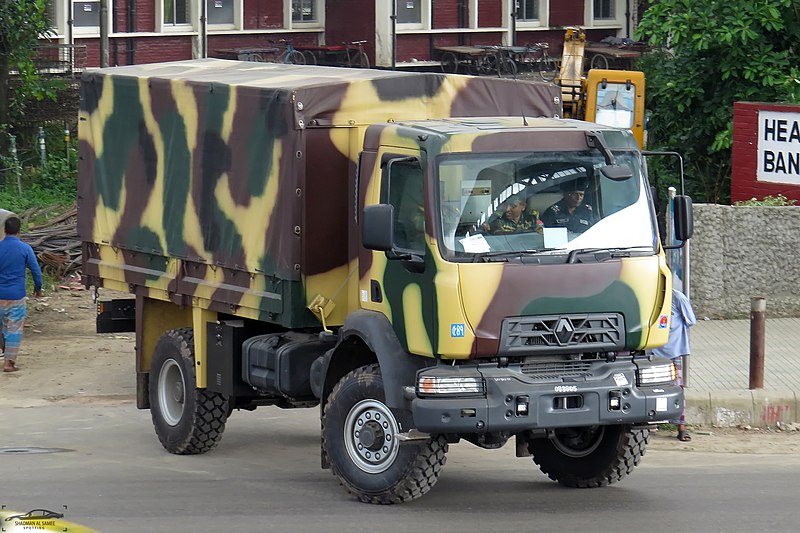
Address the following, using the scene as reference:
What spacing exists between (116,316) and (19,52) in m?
16.2

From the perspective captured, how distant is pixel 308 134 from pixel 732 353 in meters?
6.47

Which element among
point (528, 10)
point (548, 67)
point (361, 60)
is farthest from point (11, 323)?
point (528, 10)

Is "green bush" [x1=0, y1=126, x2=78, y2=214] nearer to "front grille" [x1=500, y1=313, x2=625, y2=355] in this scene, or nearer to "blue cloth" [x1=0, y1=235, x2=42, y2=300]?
"blue cloth" [x1=0, y1=235, x2=42, y2=300]

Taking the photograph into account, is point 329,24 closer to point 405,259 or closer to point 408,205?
point 408,205

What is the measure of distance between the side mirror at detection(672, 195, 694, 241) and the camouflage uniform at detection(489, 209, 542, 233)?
116 cm

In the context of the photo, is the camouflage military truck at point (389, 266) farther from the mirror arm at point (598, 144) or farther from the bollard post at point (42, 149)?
the bollard post at point (42, 149)

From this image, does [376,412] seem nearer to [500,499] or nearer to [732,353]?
[500,499]

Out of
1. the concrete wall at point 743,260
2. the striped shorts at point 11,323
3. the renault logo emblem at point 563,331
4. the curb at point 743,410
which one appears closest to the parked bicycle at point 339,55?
the concrete wall at point 743,260

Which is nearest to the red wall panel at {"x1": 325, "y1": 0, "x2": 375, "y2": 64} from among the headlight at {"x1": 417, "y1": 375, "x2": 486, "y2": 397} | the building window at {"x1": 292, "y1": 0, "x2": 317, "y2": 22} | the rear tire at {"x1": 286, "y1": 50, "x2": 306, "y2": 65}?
the building window at {"x1": 292, "y1": 0, "x2": 317, "y2": 22}

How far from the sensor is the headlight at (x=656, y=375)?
9.12 metres

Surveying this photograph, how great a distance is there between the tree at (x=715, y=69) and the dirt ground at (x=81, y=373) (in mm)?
9065

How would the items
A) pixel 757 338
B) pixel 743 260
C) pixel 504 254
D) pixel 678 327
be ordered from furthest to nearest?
pixel 743 260
pixel 757 338
pixel 678 327
pixel 504 254

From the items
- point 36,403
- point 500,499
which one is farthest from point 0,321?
point 500,499

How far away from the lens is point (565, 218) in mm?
9094
